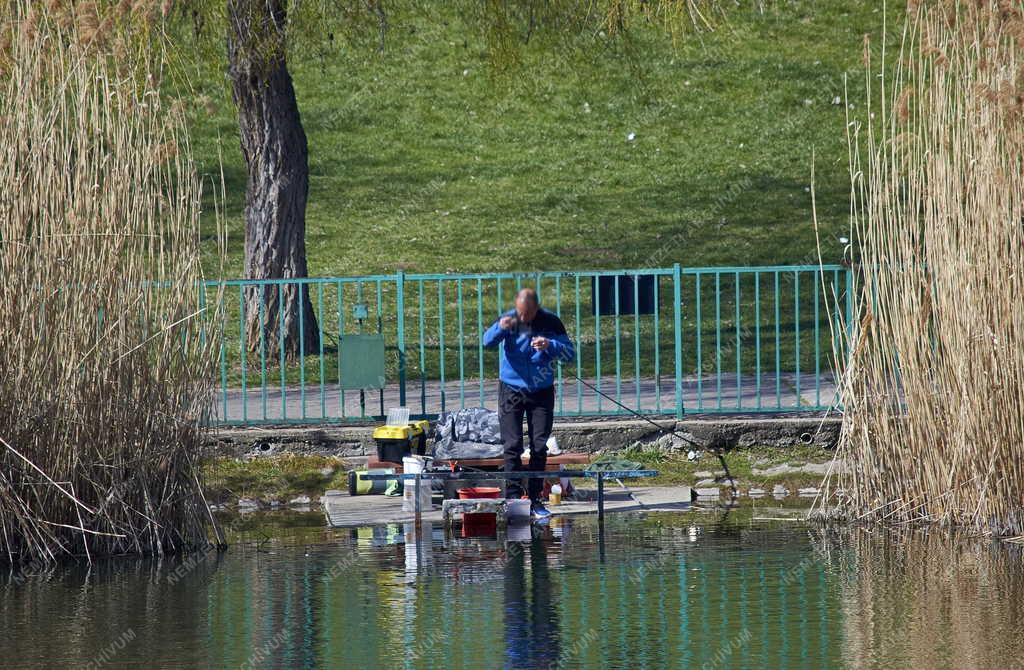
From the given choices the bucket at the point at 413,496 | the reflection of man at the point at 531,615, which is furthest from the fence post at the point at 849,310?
the bucket at the point at 413,496

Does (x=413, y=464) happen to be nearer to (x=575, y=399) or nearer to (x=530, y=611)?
(x=530, y=611)

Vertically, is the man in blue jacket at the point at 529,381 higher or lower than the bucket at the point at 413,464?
higher

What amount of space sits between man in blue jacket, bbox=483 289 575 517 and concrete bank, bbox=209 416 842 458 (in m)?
1.46

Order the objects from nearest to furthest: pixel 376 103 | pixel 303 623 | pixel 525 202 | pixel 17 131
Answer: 1. pixel 303 623
2. pixel 17 131
3. pixel 525 202
4. pixel 376 103

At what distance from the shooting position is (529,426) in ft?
35.7

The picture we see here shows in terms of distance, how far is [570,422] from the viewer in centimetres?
1256

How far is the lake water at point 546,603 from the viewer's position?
666cm

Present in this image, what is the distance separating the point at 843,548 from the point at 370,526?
311cm

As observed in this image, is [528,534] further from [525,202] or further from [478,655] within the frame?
[525,202]

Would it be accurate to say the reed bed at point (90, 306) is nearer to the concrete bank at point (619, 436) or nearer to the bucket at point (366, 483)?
the bucket at point (366, 483)

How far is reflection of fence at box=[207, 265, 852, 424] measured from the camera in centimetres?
1261

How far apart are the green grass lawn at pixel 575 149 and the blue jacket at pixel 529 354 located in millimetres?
10458

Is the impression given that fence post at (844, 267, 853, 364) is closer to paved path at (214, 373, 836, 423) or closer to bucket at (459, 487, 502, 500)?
paved path at (214, 373, 836, 423)

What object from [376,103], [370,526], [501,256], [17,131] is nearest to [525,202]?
[501,256]
